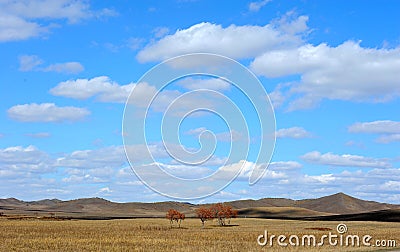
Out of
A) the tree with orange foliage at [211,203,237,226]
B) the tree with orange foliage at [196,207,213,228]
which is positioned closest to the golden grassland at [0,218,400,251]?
the tree with orange foliage at [196,207,213,228]

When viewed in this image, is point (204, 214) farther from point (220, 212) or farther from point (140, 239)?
point (140, 239)

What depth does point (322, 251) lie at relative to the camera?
151 feet

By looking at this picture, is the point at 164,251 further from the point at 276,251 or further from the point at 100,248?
the point at 276,251

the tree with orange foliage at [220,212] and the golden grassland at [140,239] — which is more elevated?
the tree with orange foliage at [220,212]

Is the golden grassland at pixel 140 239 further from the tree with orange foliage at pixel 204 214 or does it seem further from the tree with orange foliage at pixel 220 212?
the tree with orange foliage at pixel 220 212

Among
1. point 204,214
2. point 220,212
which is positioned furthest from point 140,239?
point 220,212

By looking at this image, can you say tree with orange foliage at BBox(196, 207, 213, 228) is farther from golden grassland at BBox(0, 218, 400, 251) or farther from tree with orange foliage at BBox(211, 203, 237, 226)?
golden grassland at BBox(0, 218, 400, 251)

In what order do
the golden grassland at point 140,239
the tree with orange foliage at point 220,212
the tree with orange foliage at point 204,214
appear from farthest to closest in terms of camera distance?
the tree with orange foliage at point 220,212 → the tree with orange foliage at point 204,214 → the golden grassland at point 140,239

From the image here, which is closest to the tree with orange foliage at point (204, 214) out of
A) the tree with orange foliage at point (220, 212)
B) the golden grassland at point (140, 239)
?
the tree with orange foliage at point (220, 212)

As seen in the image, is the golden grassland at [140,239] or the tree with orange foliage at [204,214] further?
the tree with orange foliage at [204,214]

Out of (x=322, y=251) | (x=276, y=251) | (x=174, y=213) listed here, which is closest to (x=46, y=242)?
(x=276, y=251)

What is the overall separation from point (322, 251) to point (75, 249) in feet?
75.5

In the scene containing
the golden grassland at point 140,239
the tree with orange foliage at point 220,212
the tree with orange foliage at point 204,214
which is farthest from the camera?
the tree with orange foliage at point 220,212

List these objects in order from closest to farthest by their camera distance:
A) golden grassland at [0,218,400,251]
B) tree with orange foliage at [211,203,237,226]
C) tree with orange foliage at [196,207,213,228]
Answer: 1. golden grassland at [0,218,400,251]
2. tree with orange foliage at [196,207,213,228]
3. tree with orange foliage at [211,203,237,226]
